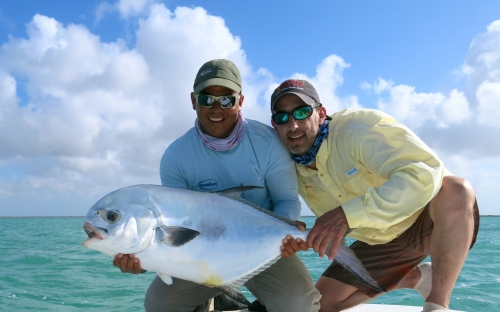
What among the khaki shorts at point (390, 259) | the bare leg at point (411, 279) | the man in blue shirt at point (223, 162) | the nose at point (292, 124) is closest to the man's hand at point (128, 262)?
the man in blue shirt at point (223, 162)

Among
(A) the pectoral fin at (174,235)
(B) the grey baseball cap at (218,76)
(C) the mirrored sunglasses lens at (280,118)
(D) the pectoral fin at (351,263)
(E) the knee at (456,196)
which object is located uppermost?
(B) the grey baseball cap at (218,76)

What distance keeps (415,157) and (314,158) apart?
0.71 m

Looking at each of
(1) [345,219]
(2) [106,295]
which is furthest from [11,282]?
(1) [345,219]

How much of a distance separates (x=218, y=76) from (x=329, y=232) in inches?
52.0

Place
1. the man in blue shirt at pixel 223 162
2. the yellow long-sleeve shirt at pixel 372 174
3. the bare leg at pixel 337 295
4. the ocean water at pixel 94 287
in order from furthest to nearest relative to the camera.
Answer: the ocean water at pixel 94 287 → the bare leg at pixel 337 295 → the man in blue shirt at pixel 223 162 → the yellow long-sleeve shirt at pixel 372 174

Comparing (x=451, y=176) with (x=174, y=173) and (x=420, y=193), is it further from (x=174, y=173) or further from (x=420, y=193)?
(x=174, y=173)

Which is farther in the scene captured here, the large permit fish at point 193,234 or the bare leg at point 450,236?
the bare leg at point 450,236

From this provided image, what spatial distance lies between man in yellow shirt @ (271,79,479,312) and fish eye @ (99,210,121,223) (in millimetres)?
1004

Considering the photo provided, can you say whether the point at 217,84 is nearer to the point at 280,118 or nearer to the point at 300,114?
the point at 280,118

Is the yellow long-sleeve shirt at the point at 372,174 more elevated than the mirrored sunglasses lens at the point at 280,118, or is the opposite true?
the mirrored sunglasses lens at the point at 280,118

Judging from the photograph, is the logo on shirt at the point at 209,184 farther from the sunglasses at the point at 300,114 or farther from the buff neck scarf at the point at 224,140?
the sunglasses at the point at 300,114

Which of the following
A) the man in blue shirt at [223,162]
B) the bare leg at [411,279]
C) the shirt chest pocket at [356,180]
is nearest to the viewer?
the man in blue shirt at [223,162]

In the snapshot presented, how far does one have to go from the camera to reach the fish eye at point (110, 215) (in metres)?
2.38

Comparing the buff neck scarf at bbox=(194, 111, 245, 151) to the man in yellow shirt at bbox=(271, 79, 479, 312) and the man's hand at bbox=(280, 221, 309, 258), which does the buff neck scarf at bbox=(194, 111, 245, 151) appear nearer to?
the man in yellow shirt at bbox=(271, 79, 479, 312)
